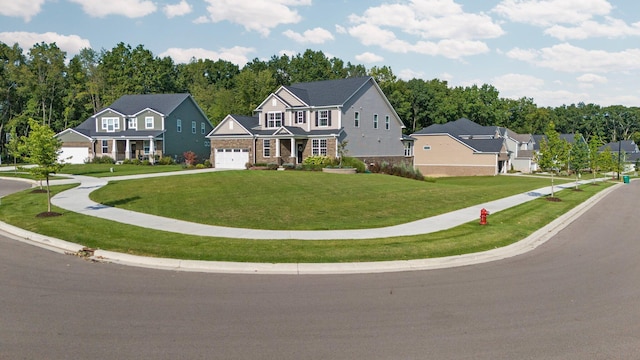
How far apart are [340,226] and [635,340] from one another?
9.58 metres

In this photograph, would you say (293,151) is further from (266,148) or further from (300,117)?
(300,117)

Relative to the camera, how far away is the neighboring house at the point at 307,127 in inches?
1681

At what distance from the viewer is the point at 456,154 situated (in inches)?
2478

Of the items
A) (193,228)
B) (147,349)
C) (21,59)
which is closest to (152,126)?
(21,59)

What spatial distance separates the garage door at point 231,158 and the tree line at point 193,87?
1944cm

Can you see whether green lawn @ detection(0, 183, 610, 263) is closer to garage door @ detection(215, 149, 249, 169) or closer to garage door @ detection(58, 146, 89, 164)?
garage door @ detection(215, 149, 249, 169)

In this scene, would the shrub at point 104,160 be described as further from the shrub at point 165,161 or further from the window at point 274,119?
the window at point 274,119

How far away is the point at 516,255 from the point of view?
1211cm

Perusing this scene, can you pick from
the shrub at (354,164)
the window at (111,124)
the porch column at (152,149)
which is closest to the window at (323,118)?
the shrub at (354,164)

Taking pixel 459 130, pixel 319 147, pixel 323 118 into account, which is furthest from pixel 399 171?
pixel 459 130

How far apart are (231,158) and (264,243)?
1351 inches

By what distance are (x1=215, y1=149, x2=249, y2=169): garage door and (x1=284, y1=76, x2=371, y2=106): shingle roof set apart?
7755 mm

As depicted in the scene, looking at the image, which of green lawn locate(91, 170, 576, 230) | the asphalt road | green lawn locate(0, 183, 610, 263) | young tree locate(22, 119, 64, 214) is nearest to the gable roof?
green lawn locate(91, 170, 576, 230)

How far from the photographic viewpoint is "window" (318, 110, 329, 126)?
4347 cm
